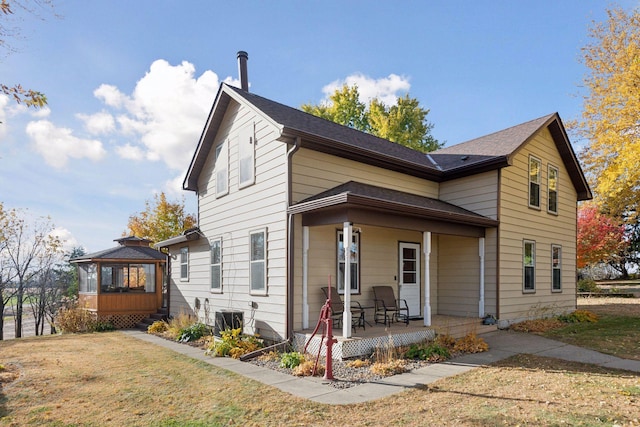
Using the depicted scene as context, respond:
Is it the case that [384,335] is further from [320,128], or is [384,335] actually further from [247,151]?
[247,151]

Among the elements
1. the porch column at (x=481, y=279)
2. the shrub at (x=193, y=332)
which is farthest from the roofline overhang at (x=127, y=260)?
the porch column at (x=481, y=279)

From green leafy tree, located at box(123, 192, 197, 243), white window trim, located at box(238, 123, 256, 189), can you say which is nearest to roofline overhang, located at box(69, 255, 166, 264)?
white window trim, located at box(238, 123, 256, 189)

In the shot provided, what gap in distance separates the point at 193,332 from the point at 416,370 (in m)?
6.36

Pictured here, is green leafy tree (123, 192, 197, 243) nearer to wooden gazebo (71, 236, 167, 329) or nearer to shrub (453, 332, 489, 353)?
wooden gazebo (71, 236, 167, 329)

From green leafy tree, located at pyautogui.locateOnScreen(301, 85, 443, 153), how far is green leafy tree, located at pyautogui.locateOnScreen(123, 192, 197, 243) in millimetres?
11712

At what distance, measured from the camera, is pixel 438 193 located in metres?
12.7

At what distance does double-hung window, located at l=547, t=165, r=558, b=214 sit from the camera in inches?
530

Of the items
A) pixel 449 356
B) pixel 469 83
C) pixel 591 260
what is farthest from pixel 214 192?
pixel 591 260

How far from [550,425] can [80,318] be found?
47.6ft

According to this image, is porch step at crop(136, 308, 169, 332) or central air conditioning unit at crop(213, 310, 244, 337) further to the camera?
porch step at crop(136, 308, 169, 332)

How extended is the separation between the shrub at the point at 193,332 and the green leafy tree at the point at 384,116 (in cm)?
1994

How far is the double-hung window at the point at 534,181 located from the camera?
41.1 feet

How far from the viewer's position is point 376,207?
8094 millimetres

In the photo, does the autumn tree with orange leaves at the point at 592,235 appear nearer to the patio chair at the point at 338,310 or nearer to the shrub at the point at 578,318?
the shrub at the point at 578,318
